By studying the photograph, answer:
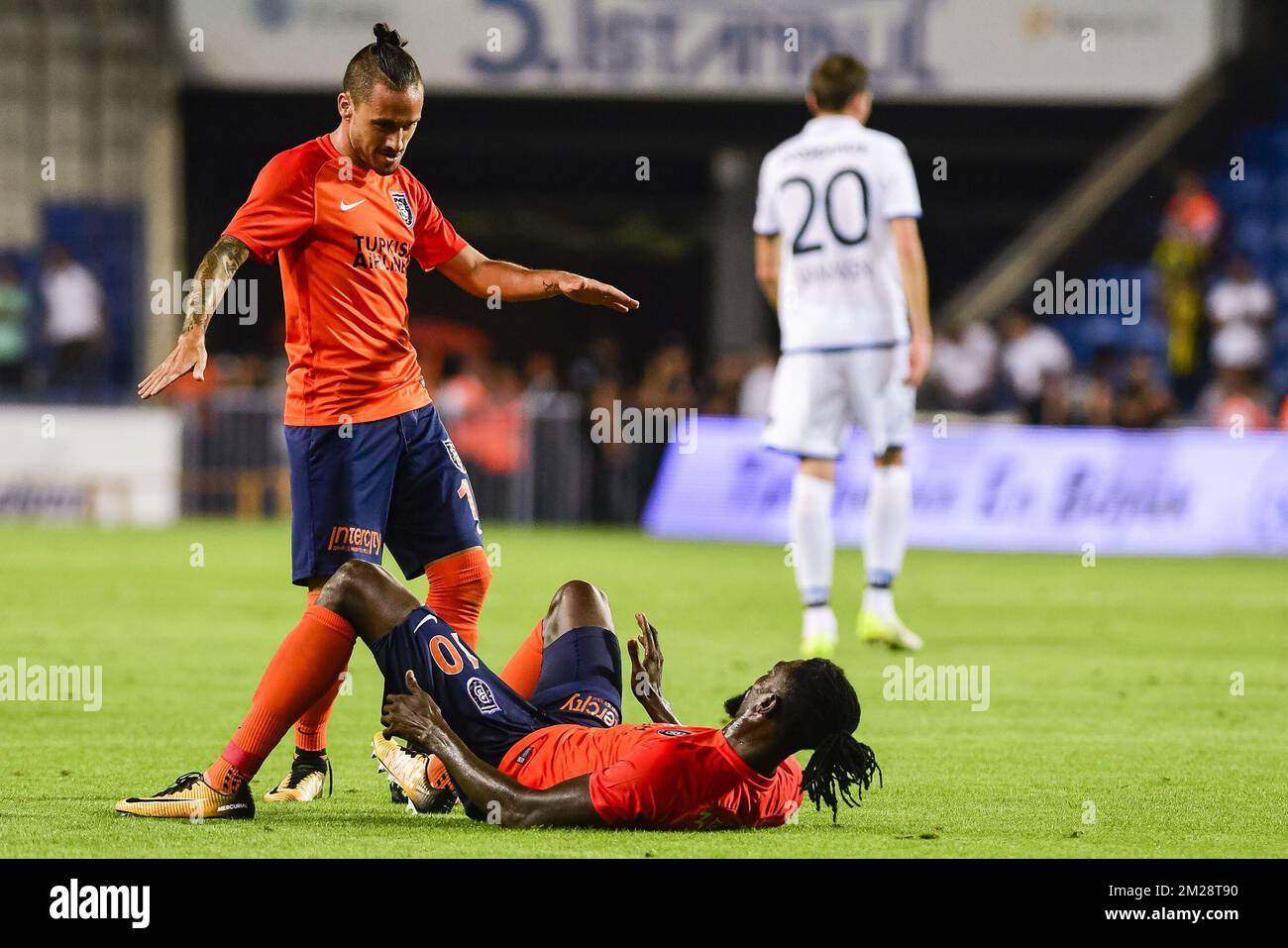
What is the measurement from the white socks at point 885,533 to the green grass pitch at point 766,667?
302 mm

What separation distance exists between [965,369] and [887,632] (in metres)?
13.7

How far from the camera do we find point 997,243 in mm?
35875

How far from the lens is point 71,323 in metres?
24.8

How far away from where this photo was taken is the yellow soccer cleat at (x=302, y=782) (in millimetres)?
6328

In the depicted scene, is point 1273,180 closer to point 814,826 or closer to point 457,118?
point 457,118

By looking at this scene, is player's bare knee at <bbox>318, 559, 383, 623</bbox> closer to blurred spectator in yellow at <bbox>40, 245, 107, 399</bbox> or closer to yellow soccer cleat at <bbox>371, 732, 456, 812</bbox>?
yellow soccer cleat at <bbox>371, 732, 456, 812</bbox>

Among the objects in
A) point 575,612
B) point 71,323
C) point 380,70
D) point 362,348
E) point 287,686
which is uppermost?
point 71,323

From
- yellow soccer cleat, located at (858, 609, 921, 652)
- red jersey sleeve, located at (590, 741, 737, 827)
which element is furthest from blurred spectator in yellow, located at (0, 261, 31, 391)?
red jersey sleeve, located at (590, 741, 737, 827)

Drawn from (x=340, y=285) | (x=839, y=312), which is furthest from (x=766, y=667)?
(x=340, y=285)

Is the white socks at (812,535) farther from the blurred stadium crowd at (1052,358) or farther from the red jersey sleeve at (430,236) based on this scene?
the blurred stadium crowd at (1052,358)

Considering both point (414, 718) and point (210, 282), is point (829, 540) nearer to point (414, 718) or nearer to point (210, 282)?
point (210, 282)

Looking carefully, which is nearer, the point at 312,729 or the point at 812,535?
the point at 312,729

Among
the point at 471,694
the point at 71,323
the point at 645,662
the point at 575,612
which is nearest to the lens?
the point at 471,694
